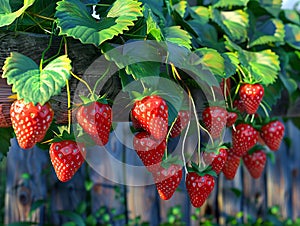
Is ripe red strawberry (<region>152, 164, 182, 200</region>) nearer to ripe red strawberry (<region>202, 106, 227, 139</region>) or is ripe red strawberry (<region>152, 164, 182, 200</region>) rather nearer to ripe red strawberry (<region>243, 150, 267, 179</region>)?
ripe red strawberry (<region>202, 106, 227, 139</region>)

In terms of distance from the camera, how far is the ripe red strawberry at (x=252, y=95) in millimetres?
1119

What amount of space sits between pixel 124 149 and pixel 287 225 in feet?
3.78

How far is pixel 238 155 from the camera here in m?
1.19

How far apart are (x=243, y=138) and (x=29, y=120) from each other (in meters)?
0.57

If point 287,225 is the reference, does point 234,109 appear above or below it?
above

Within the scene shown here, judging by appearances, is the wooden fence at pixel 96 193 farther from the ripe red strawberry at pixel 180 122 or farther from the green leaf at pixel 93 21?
the green leaf at pixel 93 21

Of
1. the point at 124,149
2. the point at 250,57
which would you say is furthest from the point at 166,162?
the point at 124,149

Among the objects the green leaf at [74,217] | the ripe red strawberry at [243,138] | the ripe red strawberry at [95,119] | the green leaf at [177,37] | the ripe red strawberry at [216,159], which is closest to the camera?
the ripe red strawberry at [95,119]

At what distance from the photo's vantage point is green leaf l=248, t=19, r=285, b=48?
4.33 feet

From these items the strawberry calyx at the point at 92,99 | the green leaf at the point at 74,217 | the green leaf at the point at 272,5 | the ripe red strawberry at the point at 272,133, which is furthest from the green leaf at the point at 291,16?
the green leaf at the point at 74,217

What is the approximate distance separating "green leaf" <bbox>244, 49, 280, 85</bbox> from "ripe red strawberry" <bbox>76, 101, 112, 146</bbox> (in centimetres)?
45

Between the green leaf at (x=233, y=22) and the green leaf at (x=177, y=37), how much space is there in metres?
0.31

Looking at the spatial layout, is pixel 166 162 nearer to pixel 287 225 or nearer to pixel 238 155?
pixel 238 155

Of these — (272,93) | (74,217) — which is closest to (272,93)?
(272,93)
